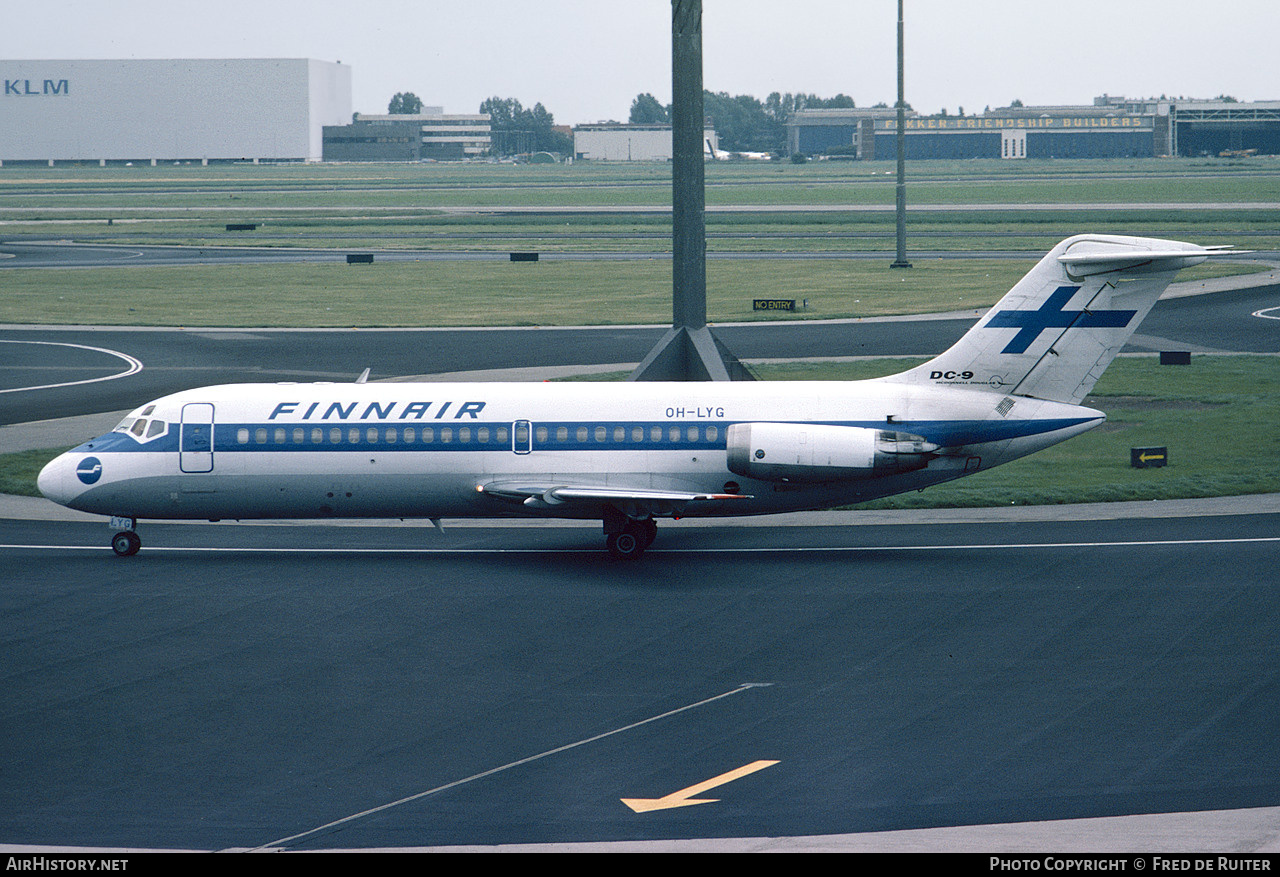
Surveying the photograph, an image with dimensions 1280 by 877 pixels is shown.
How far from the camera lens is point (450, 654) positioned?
21531 millimetres

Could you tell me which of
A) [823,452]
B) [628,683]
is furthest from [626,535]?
[628,683]

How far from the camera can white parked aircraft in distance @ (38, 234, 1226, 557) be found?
26750 mm

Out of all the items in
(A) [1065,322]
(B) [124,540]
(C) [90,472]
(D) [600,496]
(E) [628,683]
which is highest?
(A) [1065,322]

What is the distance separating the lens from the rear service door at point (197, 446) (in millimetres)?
27812

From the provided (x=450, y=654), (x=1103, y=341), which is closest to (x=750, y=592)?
(x=450, y=654)

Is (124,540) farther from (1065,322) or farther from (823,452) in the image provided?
(1065,322)

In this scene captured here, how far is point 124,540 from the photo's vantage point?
92.9 ft

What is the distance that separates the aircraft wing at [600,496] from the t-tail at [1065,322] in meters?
5.23

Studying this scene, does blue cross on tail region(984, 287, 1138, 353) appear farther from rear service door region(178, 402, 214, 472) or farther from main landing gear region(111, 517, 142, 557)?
main landing gear region(111, 517, 142, 557)

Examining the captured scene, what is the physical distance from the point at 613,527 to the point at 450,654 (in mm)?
6539

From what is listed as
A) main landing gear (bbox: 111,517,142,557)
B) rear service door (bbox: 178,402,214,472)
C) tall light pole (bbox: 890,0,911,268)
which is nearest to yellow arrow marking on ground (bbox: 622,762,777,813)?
rear service door (bbox: 178,402,214,472)

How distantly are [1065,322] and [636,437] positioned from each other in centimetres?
817

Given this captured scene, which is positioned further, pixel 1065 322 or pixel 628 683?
pixel 1065 322
